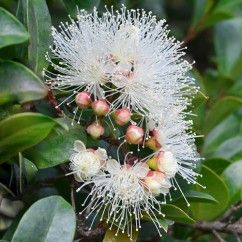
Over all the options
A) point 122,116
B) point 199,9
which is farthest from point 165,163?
point 199,9

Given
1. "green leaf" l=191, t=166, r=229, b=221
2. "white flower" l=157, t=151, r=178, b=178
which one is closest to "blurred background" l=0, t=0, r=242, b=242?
"green leaf" l=191, t=166, r=229, b=221

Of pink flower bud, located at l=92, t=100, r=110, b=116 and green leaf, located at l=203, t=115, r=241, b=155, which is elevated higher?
pink flower bud, located at l=92, t=100, r=110, b=116

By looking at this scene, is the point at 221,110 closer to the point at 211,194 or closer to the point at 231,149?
the point at 231,149

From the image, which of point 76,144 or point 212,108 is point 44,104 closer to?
point 76,144

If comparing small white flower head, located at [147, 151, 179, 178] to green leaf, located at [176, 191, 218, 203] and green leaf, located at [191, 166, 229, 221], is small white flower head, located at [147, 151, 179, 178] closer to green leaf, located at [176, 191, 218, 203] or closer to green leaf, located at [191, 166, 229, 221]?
green leaf, located at [176, 191, 218, 203]

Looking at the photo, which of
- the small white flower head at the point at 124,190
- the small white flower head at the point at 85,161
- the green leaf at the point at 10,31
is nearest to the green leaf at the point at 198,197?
the small white flower head at the point at 124,190

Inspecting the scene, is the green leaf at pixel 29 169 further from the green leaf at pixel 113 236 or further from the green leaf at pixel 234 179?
the green leaf at pixel 234 179
